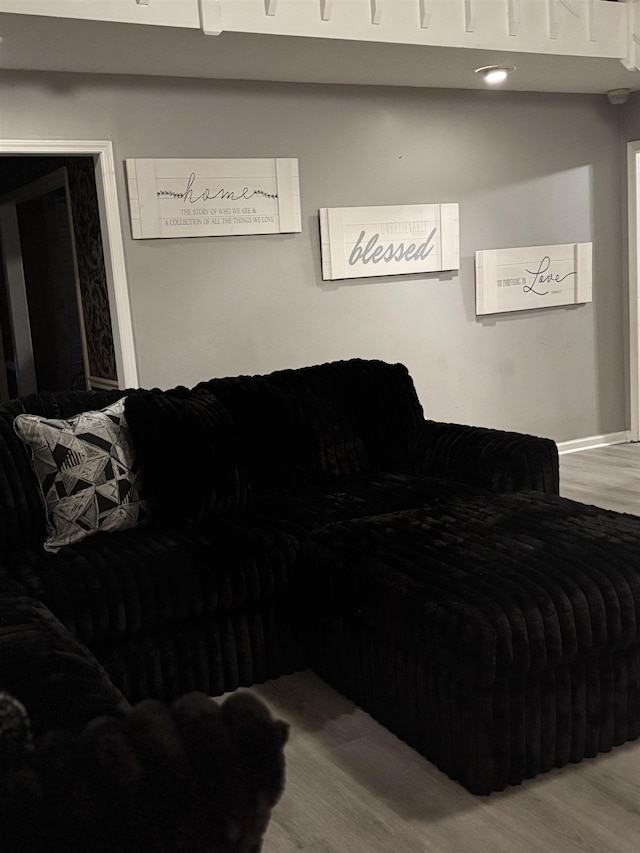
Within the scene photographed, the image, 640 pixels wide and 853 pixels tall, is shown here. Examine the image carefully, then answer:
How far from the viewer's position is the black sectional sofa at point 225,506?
8.18ft

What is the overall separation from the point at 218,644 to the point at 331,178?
10.0 feet

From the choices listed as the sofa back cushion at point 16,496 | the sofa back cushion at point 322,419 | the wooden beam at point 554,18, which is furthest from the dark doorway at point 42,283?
the wooden beam at point 554,18

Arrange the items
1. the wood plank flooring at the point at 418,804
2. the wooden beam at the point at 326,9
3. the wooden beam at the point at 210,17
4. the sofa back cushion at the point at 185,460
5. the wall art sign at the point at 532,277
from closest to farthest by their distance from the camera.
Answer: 1. the wood plank flooring at the point at 418,804
2. the sofa back cushion at the point at 185,460
3. the wooden beam at the point at 210,17
4. the wooden beam at the point at 326,9
5. the wall art sign at the point at 532,277

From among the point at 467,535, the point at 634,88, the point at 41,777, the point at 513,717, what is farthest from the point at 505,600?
the point at 634,88

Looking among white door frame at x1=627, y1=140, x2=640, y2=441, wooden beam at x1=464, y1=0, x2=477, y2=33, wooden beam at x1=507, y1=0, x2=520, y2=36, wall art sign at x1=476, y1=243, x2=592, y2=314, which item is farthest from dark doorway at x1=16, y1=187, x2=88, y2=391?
white door frame at x1=627, y1=140, x2=640, y2=441

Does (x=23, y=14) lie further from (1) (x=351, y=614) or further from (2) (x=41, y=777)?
(2) (x=41, y=777)

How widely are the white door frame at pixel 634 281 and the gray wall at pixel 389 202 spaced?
0.26ft

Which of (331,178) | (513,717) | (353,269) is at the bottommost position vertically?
(513,717)

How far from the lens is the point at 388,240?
513 centimetres

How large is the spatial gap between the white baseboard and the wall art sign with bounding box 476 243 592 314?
93 cm

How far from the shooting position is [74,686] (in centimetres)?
154

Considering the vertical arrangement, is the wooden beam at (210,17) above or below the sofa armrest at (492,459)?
above

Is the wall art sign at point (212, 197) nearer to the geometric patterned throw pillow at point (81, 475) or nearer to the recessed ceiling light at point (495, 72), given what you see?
the recessed ceiling light at point (495, 72)

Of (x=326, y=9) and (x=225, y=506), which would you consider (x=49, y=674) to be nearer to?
(x=225, y=506)
